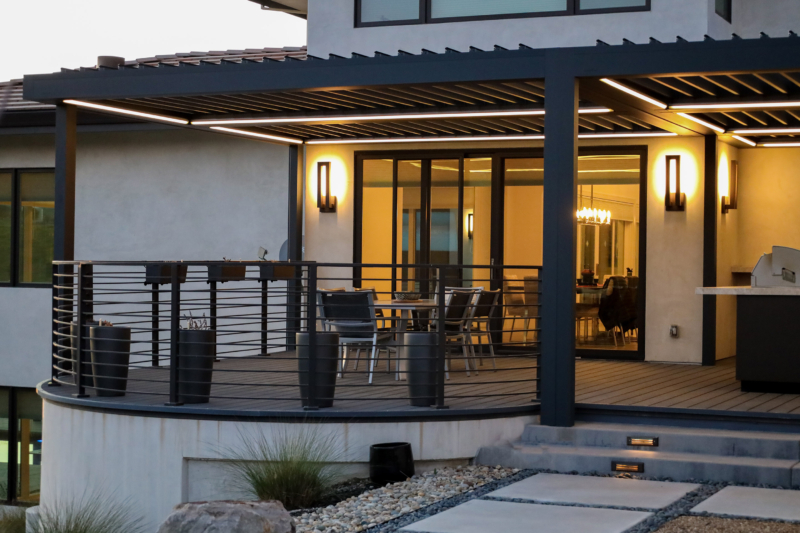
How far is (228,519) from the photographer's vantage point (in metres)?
4.61

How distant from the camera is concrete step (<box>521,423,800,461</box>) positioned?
20.8ft

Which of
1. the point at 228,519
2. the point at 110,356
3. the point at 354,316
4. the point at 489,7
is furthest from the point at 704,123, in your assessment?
the point at 228,519

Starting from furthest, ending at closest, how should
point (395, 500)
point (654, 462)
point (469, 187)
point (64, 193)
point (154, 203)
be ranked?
point (154, 203), point (469, 187), point (64, 193), point (654, 462), point (395, 500)

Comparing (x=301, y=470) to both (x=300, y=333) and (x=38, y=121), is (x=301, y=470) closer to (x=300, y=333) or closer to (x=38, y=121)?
(x=300, y=333)

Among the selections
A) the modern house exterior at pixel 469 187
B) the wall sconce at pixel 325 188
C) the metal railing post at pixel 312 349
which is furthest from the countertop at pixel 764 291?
the wall sconce at pixel 325 188

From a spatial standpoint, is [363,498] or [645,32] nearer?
[363,498]

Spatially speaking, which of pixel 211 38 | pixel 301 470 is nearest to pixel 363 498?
pixel 301 470

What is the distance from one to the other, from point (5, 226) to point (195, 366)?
23.8ft

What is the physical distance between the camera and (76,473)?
7137 mm

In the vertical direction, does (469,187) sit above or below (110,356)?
above

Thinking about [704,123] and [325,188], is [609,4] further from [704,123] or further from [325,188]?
[325,188]

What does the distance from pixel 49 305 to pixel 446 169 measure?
5485 millimetres

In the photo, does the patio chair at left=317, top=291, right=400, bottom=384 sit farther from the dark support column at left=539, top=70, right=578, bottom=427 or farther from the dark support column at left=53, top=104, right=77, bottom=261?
the dark support column at left=53, top=104, right=77, bottom=261

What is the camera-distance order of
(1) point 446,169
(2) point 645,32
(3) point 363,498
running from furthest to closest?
(1) point 446,169
(2) point 645,32
(3) point 363,498
